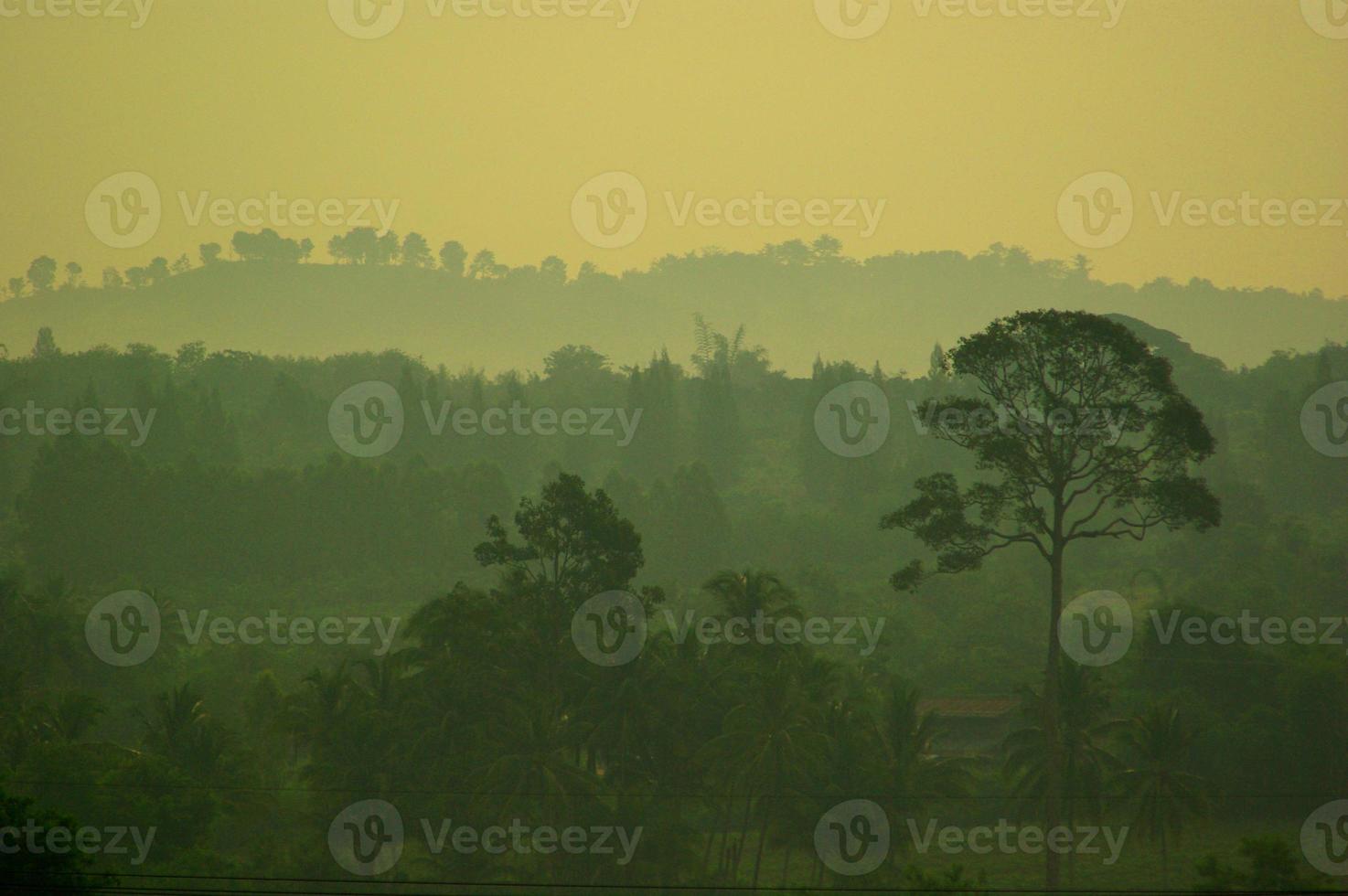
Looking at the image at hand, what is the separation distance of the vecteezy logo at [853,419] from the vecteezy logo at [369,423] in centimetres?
4338

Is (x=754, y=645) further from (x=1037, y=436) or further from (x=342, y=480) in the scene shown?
(x=342, y=480)

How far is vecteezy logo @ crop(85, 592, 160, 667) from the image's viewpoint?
84.3 metres

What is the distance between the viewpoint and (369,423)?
165 meters

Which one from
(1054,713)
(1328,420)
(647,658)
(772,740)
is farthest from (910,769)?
(1328,420)

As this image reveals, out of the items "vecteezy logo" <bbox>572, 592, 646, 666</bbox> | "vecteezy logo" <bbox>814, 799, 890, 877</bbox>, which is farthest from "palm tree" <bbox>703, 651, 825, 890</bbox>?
"vecteezy logo" <bbox>572, 592, 646, 666</bbox>

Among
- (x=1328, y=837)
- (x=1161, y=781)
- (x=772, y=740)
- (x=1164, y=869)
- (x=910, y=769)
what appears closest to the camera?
(x=772, y=740)

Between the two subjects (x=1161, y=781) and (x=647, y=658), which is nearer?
(x=1161, y=781)

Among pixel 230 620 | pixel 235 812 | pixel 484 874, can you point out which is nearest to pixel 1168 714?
pixel 484 874

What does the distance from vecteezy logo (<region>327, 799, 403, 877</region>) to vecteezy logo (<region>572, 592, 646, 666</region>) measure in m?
8.59

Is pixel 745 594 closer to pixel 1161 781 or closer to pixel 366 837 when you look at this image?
pixel 1161 781

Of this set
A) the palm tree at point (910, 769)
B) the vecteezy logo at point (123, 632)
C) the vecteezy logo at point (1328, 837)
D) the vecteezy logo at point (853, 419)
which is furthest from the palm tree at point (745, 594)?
the vecteezy logo at point (853, 419)

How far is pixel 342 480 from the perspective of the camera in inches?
4936

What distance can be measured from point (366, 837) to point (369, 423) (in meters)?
117

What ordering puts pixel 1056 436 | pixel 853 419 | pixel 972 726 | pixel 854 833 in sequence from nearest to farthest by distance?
pixel 1056 436
pixel 854 833
pixel 972 726
pixel 853 419
